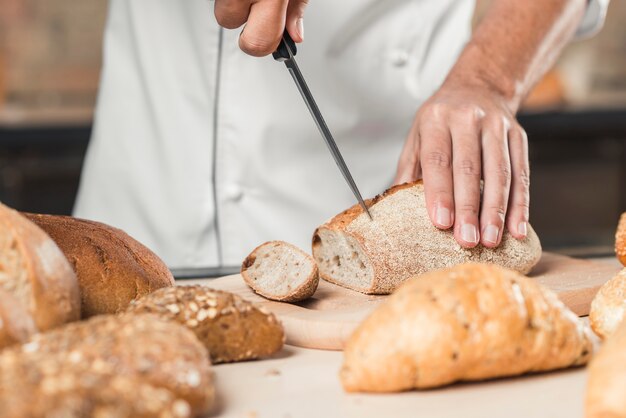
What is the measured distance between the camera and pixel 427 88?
2123 mm

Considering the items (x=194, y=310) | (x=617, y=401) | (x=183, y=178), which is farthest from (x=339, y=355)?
(x=183, y=178)

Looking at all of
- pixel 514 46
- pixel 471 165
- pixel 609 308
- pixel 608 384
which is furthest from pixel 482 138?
pixel 608 384

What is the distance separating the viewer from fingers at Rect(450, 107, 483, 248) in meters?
1.48

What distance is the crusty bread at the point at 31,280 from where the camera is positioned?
2.80 ft

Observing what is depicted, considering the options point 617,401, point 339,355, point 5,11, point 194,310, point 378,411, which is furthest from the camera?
point 5,11

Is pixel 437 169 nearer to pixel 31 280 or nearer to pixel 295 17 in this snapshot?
pixel 295 17

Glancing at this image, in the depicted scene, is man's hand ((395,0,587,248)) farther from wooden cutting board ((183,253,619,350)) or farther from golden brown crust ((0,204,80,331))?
golden brown crust ((0,204,80,331))

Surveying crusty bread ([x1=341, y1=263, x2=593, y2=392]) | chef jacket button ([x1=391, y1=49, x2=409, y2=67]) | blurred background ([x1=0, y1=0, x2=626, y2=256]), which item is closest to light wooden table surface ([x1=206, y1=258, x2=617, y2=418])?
crusty bread ([x1=341, y1=263, x2=593, y2=392])

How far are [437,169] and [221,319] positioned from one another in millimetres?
649

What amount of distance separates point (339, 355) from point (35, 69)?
12.8 ft

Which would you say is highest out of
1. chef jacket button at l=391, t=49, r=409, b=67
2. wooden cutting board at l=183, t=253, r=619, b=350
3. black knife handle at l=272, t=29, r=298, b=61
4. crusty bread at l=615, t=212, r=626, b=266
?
black knife handle at l=272, t=29, r=298, b=61

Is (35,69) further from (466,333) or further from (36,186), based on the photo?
(466,333)

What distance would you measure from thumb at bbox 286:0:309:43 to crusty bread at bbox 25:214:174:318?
0.47 m

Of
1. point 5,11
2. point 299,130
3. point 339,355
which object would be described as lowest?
point 339,355
